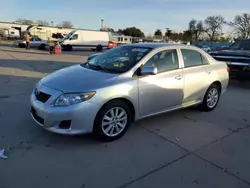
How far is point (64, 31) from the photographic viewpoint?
47.8m

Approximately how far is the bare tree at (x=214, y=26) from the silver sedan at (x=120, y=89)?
66380mm

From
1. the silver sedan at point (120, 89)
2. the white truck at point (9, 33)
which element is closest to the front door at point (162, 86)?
the silver sedan at point (120, 89)

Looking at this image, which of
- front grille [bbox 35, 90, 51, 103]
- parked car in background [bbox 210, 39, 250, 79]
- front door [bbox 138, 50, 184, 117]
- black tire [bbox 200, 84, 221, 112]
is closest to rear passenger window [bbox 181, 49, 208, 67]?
front door [bbox 138, 50, 184, 117]

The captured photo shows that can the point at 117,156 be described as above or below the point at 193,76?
below

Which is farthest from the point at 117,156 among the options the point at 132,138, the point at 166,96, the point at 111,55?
the point at 111,55

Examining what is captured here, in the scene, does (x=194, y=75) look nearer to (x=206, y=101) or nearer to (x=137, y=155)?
(x=206, y=101)

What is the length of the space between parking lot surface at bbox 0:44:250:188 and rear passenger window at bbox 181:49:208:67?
44.4 inches

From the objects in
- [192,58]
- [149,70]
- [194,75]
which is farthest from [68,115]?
[192,58]

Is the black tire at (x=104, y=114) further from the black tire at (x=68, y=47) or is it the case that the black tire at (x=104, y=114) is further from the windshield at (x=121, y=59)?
the black tire at (x=68, y=47)

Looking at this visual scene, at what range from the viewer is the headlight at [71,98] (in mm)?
3506

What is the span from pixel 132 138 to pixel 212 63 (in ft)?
8.79

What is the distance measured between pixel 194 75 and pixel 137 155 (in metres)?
2.24

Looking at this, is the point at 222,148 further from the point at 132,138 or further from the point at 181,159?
the point at 132,138

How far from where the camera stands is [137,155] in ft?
11.6
